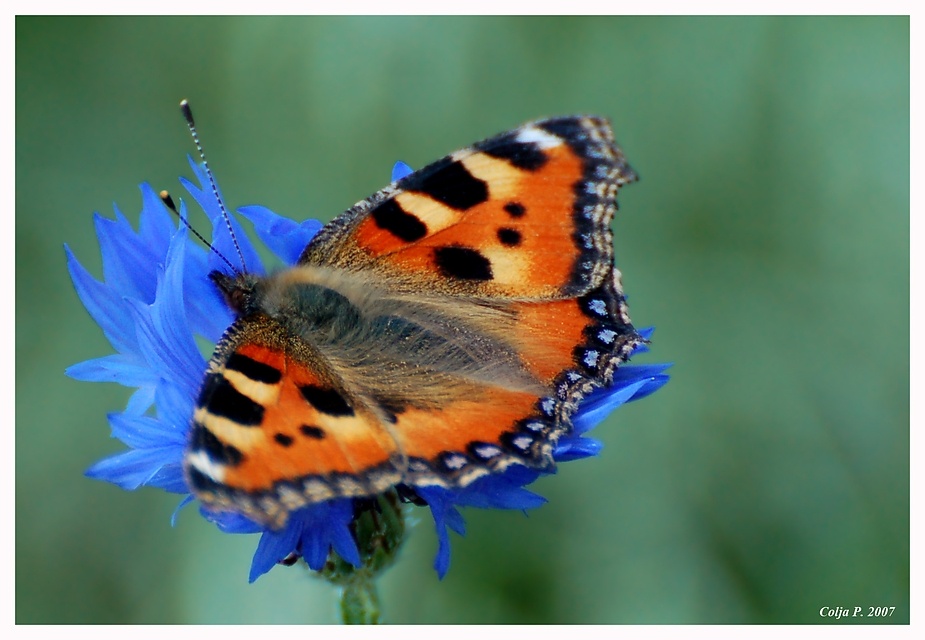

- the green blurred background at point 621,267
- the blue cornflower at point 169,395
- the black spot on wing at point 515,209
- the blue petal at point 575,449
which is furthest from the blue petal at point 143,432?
the green blurred background at point 621,267

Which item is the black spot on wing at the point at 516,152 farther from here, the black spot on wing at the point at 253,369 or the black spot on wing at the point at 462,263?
the black spot on wing at the point at 253,369

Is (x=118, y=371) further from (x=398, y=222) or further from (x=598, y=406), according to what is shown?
(x=598, y=406)

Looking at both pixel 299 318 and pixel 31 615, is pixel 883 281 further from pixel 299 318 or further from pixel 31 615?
pixel 31 615

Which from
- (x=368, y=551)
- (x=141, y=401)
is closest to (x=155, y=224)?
(x=141, y=401)

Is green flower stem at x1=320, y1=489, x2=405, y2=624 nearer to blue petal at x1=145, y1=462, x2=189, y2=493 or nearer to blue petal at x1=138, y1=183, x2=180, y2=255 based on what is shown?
blue petal at x1=145, y1=462, x2=189, y2=493

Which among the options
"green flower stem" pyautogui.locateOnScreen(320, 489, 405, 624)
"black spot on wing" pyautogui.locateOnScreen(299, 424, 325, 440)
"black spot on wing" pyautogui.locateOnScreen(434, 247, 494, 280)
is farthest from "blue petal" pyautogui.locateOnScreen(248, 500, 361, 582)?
"black spot on wing" pyautogui.locateOnScreen(434, 247, 494, 280)
